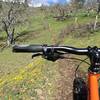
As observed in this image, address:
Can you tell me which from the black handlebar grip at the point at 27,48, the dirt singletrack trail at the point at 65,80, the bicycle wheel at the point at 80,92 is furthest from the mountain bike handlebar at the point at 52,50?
the dirt singletrack trail at the point at 65,80

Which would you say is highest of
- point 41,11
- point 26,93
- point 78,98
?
point 78,98

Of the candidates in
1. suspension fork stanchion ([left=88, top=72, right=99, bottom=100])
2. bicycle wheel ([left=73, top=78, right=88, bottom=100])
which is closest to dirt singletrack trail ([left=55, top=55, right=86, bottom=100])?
bicycle wheel ([left=73, top=78, right=88, bottom=100])

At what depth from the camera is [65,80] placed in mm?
7930

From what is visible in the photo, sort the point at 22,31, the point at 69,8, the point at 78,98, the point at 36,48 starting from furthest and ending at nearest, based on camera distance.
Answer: the point at 69,8 < the point at 22,31 < the point at 78,98 < the point at 36,48

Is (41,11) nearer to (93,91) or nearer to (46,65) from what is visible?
(46,65)

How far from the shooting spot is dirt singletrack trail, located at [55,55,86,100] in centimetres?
709

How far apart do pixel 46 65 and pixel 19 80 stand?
1060 mm

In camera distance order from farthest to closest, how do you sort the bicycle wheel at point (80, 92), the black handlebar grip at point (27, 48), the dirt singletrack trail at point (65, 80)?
the dirt singletrack trail at point (65, 80) → the bicycle wheel at point (80, 92) → the black handlebar grip at point (27, 48)

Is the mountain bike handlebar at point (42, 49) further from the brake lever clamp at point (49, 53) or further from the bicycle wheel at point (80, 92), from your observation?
the bicycle wheel at point (80, 92)

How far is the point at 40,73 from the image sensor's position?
824 cm

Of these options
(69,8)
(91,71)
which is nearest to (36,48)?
(91,71)

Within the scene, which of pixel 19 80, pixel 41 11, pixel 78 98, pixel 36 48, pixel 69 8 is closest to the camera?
pixel 36 48

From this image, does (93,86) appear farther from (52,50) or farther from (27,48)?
(27,48)

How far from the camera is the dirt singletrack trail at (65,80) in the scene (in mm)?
7094
